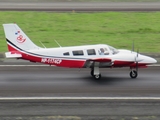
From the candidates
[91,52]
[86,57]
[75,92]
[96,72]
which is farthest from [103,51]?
A: [75,92]

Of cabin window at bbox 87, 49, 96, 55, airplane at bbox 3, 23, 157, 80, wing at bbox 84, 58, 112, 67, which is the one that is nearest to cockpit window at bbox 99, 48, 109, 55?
airplane at bbox 3, 23, 157, 80

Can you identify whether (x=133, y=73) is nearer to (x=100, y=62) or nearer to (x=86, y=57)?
(x=100, y=62)

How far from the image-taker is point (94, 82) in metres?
22.3

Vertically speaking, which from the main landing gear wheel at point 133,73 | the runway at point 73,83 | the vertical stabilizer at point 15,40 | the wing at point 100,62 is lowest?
the runway at point 73,83

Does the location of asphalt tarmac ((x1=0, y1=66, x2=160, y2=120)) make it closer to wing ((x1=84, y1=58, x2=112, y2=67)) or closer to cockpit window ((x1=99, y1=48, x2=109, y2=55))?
wing ((x1=84, y1=58, x2=112, y2=67))


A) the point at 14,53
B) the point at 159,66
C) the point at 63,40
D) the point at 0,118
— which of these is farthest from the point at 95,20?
the point at 0,118

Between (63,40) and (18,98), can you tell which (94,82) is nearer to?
(18,98)

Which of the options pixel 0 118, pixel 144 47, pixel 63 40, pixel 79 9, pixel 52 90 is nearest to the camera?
pixel 0 118

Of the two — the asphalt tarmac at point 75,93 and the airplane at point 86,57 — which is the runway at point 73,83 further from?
the airplane at point 86,57

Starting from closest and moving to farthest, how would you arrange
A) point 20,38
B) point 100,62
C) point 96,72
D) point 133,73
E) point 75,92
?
point 75,92
point 100,62
point 96,72
point 133,73
point 20,38

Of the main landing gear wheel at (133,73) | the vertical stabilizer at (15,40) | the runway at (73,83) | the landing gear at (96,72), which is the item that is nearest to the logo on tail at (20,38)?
the vertical stabilizer at (15,40)

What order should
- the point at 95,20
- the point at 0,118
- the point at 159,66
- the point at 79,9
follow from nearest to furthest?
the point at 0,118
the point at 159,66
the point at 95,20
the point at 79,9

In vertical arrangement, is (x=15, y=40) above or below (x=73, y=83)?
above

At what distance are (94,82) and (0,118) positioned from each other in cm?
723
